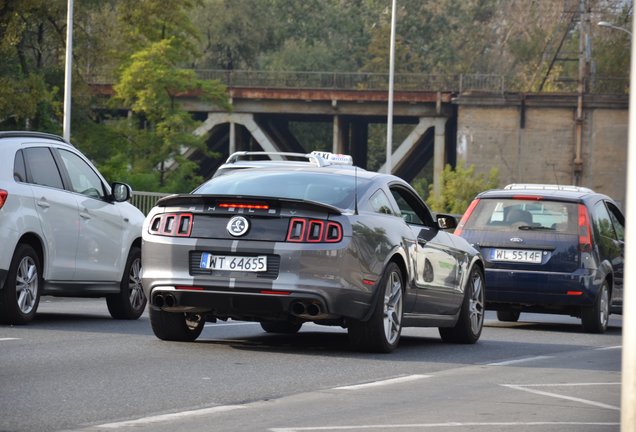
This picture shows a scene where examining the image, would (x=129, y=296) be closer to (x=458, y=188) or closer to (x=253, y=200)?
(x=253, y=200)

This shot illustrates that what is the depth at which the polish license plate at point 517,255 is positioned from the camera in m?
16.8

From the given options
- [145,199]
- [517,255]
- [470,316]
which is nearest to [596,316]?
[517,255]

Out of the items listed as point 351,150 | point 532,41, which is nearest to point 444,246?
point 351,150

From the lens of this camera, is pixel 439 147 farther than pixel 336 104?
No

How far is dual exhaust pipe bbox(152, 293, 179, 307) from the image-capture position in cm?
1135

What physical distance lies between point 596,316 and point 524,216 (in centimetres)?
138

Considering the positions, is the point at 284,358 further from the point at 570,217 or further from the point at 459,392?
the point at 570,217

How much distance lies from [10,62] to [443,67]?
61.6 m

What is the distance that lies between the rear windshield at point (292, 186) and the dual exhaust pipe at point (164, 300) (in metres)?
0.92

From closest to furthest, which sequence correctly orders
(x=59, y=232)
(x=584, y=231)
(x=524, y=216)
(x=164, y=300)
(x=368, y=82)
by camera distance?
(x=164, y=300)
(x=59, y=232)
(x=584, y=231)
(x=524, y=216)
(x=368, y=82)

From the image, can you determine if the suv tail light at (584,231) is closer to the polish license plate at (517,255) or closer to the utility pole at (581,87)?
the polish license plate at (517,255)

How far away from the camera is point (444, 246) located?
13328 mm

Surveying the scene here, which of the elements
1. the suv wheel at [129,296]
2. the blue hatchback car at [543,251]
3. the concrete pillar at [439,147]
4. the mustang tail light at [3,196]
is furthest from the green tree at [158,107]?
the mustang tail light at [3,196]

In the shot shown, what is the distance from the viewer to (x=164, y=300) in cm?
1143
